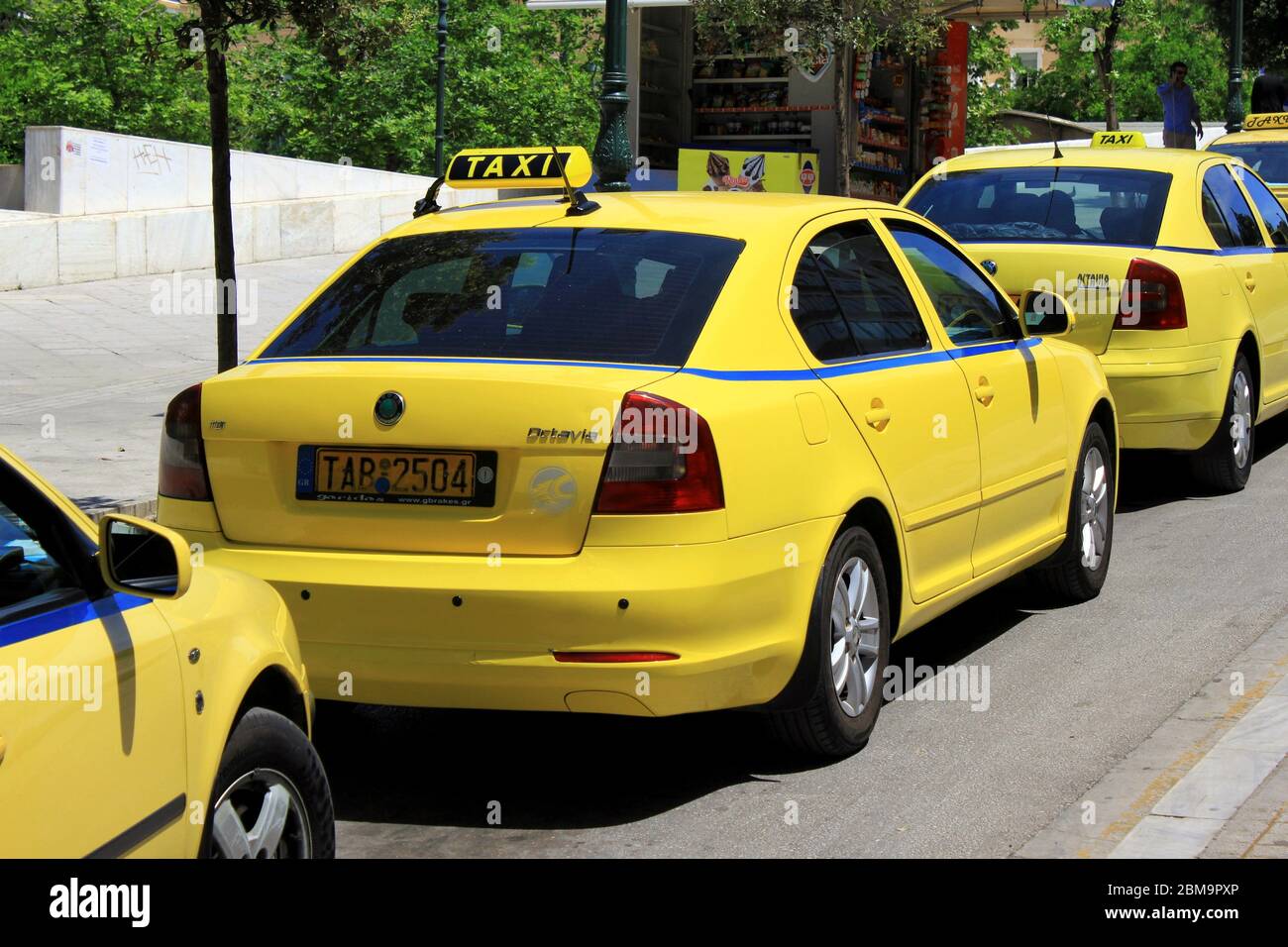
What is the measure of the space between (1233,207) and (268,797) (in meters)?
8.73

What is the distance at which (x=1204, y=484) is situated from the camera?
10367mm

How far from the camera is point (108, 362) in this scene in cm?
1574

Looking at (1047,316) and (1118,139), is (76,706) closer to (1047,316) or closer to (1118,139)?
(1047,316)

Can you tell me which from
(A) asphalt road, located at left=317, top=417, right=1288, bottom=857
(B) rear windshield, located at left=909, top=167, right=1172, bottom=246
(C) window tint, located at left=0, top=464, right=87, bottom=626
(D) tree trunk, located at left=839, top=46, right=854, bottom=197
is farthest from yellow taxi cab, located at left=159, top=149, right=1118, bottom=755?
(D) tree trunk, located at left=839, top=46, right=854, bottom=197

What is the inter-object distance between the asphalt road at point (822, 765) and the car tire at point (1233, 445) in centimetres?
258

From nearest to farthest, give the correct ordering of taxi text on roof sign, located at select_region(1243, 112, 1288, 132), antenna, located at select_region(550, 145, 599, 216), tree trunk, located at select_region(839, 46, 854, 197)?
antenna, located at select_region(550, 145, 599, 216)
taxi text on roof sign, located at select_region(1243, 112, 1288, 132)
tree trunk, located at select_region(839, 46, 854, 197)

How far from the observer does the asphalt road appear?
16.2 feet

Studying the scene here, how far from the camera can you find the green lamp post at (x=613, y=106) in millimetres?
11891

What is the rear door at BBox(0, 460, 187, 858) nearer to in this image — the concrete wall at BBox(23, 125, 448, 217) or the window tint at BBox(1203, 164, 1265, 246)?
the window tint at BBox(1203, 164, 1265, 246)

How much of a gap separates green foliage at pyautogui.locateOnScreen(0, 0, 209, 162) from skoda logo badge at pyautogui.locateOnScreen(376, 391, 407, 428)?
32292 mm

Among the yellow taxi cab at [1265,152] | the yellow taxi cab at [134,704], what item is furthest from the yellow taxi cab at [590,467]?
the yellow taxi cab at [1265,152]

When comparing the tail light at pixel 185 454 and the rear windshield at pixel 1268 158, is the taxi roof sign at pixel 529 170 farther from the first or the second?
the rear windshield at pixel 1268 158
